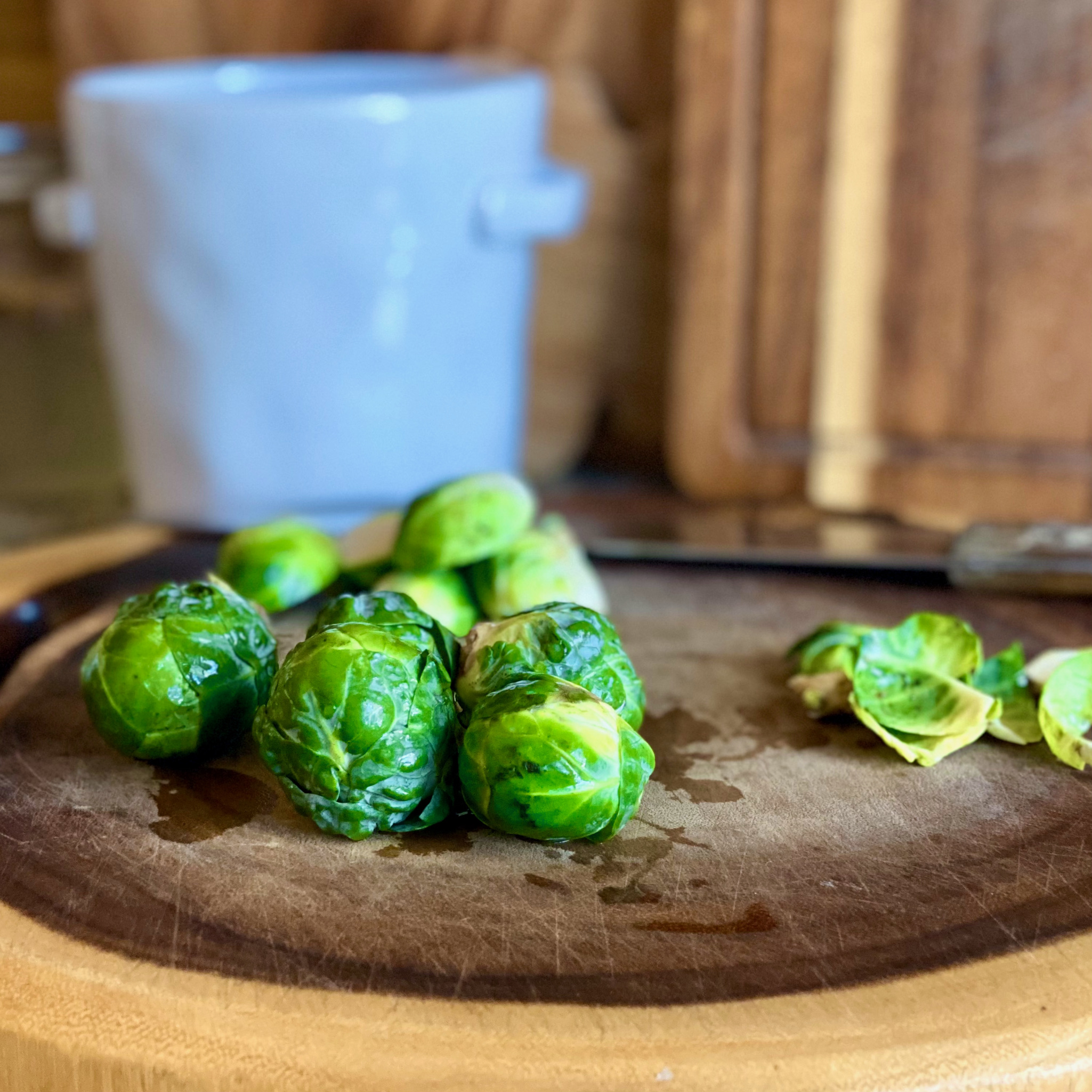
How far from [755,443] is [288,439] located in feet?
2.13

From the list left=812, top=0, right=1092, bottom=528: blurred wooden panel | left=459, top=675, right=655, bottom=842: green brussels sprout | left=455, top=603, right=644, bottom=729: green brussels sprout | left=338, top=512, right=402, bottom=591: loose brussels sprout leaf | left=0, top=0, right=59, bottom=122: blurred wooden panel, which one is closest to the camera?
left=459, top=675, right=655, bottom=842: green brussels sprout

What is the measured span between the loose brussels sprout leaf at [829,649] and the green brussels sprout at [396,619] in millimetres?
361

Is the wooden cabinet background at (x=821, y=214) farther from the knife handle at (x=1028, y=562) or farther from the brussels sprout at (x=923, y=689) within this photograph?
the brussels sprout at (x=923, y=689)

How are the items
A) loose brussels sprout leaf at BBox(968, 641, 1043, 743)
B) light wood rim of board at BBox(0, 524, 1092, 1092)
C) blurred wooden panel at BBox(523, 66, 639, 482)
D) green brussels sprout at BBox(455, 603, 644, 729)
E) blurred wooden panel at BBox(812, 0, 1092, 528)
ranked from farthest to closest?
blurred wooden panel at BBox(523, 66, 639, 482)
blurred wooden panel at BBox(812, 0, 1092, 528)
loose brussels sprout leaf at BBox(968, 641, 1043, 743)
green brussels sprout at BBox(455, 603, 644, 729)
light wood rim of board at BBox(0, 524, 1092, 1092)

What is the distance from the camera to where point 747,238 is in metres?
1.88

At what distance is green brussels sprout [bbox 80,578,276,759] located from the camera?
3.65 feet

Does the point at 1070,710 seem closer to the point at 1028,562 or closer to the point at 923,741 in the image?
the point at 923,741

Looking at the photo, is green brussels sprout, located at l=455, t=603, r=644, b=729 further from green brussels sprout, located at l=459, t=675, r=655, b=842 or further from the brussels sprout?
the brussels sprout

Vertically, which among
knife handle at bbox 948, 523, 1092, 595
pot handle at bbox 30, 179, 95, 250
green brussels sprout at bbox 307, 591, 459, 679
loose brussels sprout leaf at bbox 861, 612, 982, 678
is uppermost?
pot handle at bbox 30, 179, 95, 250

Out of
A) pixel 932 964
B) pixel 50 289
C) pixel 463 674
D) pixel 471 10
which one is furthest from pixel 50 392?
pixel 932 964

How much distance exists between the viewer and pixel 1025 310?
1801 millimetres

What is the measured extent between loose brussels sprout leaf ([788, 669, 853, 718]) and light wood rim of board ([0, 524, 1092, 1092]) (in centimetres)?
37

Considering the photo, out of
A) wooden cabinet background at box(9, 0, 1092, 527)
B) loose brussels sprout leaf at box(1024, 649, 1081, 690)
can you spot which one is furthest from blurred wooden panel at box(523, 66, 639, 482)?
loose brussels sprout leaf at box(1024, 649, 1081, 690)

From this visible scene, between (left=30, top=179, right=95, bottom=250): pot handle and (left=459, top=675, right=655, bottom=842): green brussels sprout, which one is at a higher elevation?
(left=30, top=179, right=95, bottom=250): pot handle
